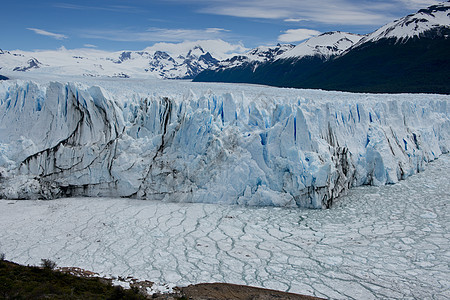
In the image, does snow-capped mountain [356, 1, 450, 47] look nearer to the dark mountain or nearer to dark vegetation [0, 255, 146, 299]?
the dark mountain

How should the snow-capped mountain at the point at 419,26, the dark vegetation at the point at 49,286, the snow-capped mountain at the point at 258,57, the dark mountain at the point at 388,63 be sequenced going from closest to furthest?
the dark vegetation at the point at 49,286, the dark mountain at the point at 388,63, the snow-capped mountain at the point at 419,26, the snow-capped mountain at the point at 258,57

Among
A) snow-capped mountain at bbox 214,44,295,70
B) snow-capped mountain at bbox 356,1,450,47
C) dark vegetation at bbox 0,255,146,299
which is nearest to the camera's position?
dark vegetation at bbox 0,255,146,299

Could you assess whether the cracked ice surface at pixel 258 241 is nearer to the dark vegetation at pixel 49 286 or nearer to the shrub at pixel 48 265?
the shrub at pixel 48 265

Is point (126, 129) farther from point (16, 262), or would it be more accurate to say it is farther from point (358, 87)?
point (358, 87)

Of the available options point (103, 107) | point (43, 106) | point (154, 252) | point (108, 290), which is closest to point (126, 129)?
point (103, 107)

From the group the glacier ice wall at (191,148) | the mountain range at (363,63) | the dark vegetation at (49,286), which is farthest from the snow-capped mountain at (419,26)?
the dark vegetation at (49,286)

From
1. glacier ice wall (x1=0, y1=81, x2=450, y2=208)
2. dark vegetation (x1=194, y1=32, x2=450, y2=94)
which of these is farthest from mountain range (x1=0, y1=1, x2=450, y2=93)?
glacier ice wall (x1=0, y1=81, x2=450, y2=208)
